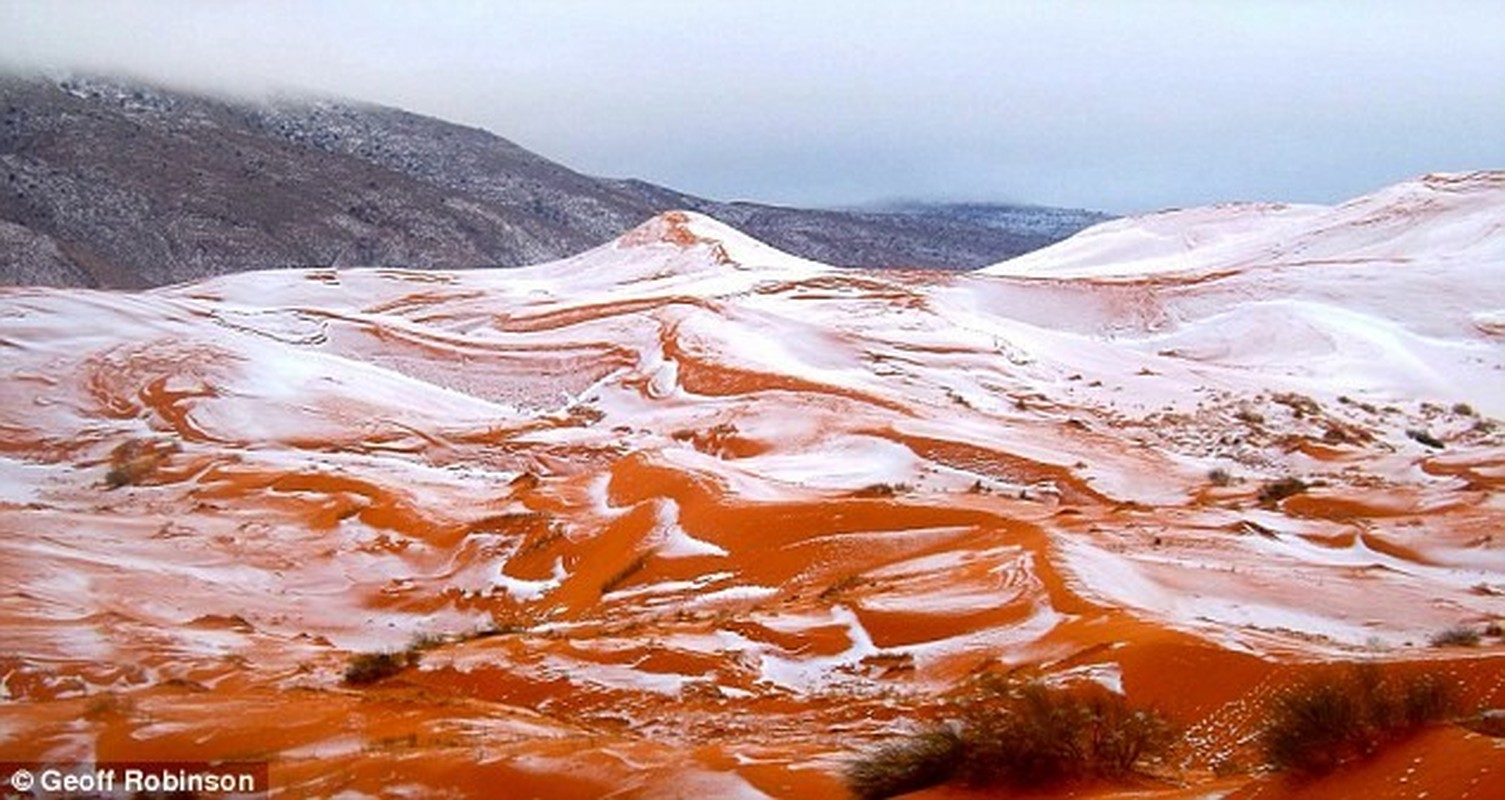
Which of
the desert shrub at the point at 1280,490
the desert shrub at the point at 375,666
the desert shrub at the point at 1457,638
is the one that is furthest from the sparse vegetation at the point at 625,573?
the desert shrub at the point at 1457,638

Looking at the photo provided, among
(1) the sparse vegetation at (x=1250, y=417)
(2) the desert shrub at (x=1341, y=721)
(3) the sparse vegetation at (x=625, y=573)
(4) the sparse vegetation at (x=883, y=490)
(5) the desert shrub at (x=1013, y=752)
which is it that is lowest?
(3) the sparse vegetation at (x=625, y=573)

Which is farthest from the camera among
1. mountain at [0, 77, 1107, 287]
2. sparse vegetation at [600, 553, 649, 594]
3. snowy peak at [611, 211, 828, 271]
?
mountain at [0, 77, 1107, 287]

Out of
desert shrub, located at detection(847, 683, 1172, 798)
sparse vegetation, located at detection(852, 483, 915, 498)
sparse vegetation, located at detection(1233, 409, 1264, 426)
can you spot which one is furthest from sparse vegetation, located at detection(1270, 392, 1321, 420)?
desert shrub, located at detection(847, 683, 1172, 798)

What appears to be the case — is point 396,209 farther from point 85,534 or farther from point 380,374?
point 85,534

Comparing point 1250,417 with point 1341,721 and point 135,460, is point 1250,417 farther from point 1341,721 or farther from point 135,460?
point 1341,721

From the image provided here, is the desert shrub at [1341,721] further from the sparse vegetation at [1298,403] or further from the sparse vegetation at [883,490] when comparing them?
the sparse vegetation at [1298,403]

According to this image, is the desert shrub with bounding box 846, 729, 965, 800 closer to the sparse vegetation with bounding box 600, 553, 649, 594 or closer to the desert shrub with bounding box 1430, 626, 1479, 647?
the desert shrub with bounding box 1430, 626, 1479, 647

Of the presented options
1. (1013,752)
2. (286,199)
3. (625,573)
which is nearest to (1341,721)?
(1013,752)
